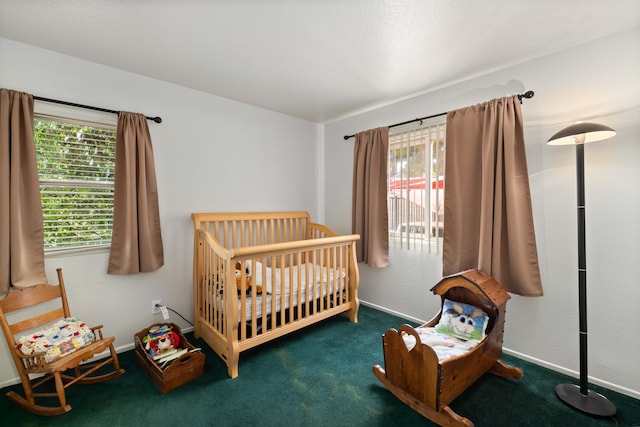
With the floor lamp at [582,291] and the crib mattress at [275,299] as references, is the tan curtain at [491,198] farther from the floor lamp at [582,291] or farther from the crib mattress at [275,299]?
the crib mattress at [275,299]

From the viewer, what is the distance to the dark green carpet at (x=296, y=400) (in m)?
1.53

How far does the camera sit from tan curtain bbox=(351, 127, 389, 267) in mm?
2914

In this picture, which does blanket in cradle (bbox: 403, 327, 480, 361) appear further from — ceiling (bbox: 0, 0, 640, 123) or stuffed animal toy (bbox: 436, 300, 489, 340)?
ceiling (bbox: 0, 0, 640, 123)

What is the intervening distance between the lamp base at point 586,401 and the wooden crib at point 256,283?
62.7 inches

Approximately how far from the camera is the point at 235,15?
62.1 inches

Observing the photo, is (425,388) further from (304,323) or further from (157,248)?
(157,248)

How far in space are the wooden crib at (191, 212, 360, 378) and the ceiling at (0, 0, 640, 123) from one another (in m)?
1.33

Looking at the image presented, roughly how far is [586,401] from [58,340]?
3189mm

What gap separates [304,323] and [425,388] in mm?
1132

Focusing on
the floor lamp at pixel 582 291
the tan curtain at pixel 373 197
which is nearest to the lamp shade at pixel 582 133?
the floor lamp at pixel 582 291

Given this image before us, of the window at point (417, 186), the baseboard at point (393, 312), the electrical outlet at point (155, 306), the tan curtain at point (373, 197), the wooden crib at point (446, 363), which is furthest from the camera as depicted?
the tan curtain at point (373, 197)

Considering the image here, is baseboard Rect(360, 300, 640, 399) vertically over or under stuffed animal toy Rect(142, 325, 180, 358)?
under

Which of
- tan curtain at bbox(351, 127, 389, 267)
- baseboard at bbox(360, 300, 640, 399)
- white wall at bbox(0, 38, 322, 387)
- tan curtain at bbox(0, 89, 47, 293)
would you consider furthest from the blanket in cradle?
tan curtain at bbox(0, 89, 47, 293)

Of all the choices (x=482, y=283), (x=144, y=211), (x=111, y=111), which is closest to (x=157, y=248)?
(x=144, y=211)
